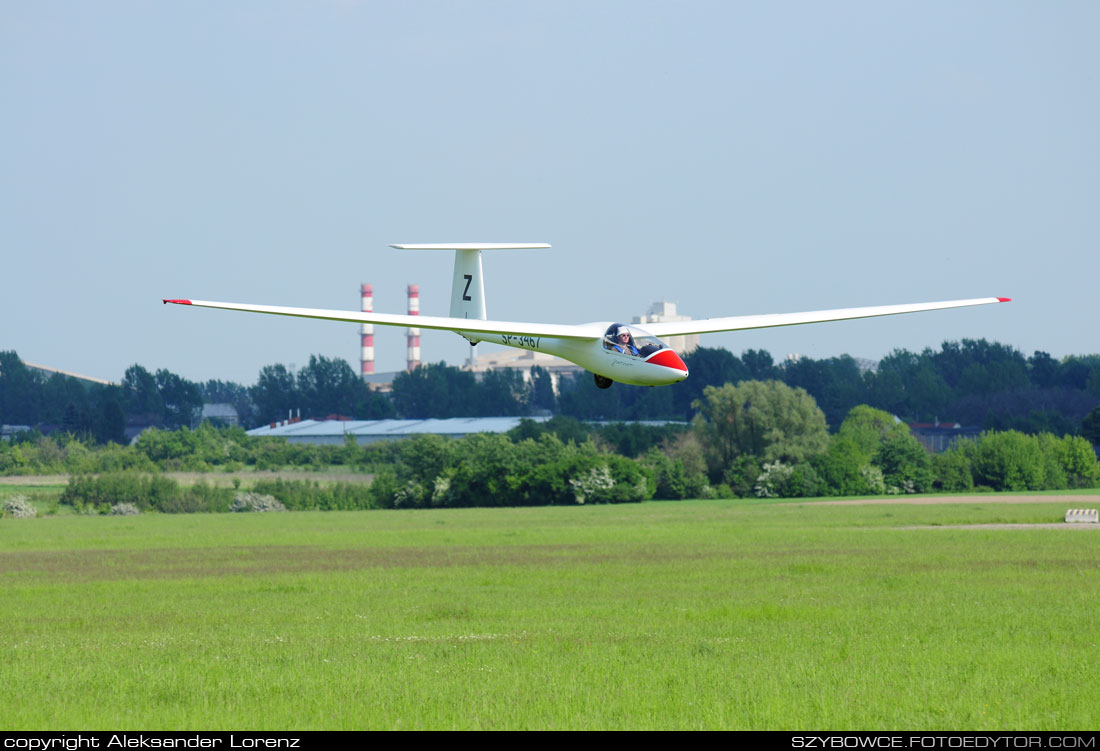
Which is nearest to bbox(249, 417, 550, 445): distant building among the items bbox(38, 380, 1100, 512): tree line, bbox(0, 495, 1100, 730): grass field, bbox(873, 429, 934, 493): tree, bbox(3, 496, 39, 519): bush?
bbox(38, 380, 1100, 512): tree line

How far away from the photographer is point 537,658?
28938 millimetres

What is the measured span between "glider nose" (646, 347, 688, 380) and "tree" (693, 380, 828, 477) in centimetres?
10784

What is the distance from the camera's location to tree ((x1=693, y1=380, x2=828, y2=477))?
12600cm

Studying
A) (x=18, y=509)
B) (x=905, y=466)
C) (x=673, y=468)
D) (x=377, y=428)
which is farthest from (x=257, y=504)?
(x=377, y=428)

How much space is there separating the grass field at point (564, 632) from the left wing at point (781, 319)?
21.7 ft

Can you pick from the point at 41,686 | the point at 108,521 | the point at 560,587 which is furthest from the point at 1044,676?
the point at 108,521

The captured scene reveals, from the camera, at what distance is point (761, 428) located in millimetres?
127188

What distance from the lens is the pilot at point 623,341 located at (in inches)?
770

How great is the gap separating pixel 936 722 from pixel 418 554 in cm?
4636

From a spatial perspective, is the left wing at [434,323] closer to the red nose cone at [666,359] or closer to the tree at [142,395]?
the red nose cone at [666,359]

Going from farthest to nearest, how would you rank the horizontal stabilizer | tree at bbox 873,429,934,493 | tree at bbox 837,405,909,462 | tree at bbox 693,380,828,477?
tree at bbox 837,405,909,462, tree at bbox 693,380,828,477, tree at bbox 873,429,934,493, the horizontal stabilizer

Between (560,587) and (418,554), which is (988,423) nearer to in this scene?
(418,554)

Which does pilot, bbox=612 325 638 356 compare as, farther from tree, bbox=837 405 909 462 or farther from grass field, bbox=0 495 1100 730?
tree, bbox=837 405 909 462

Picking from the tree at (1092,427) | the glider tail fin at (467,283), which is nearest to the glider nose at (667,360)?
the glider tail fin at (467,283)
